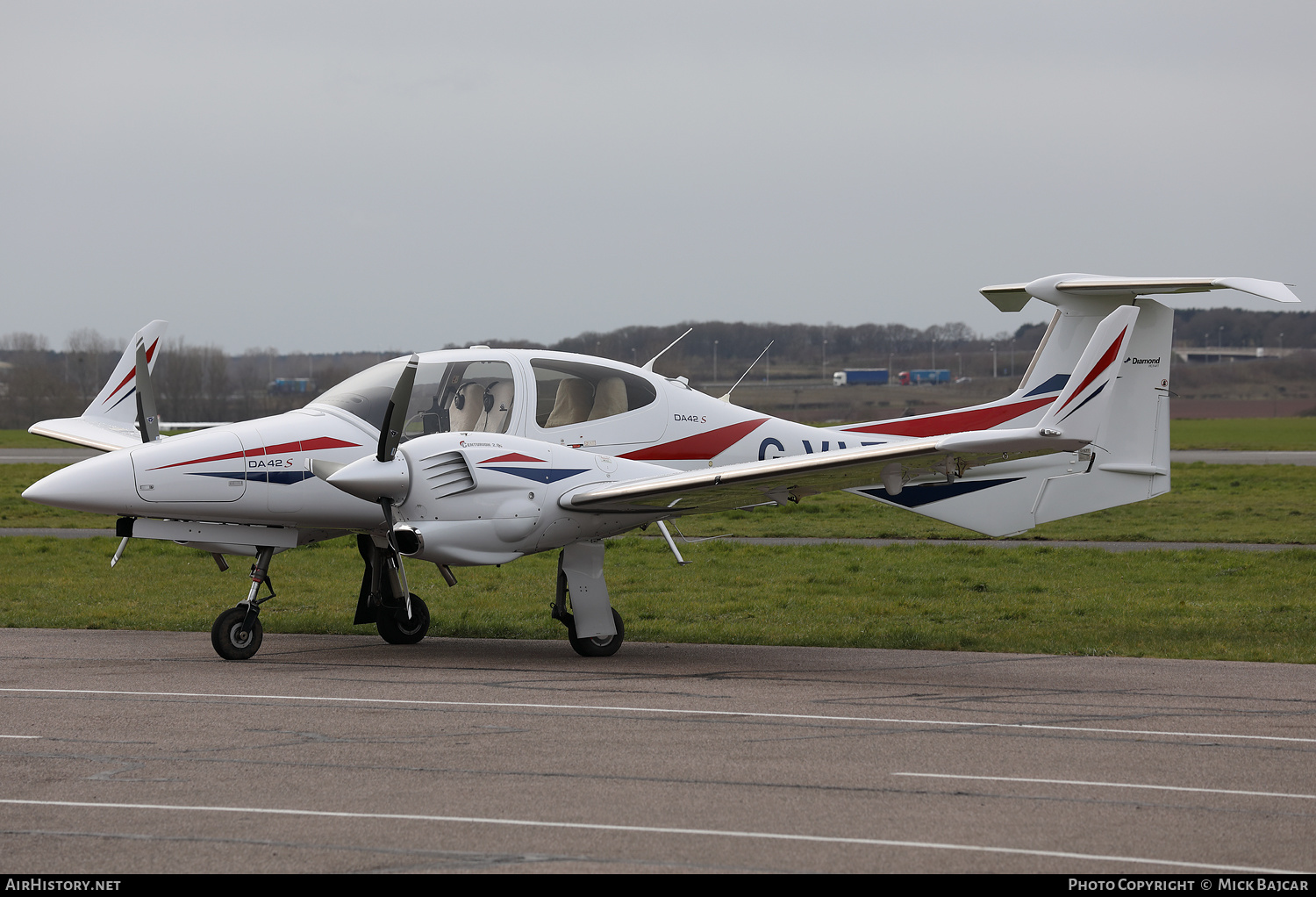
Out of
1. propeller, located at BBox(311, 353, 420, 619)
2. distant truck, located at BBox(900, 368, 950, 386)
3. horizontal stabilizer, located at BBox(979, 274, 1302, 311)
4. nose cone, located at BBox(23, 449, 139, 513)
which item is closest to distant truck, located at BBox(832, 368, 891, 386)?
distant truck, located at BBox(900, 368, 950, 386)

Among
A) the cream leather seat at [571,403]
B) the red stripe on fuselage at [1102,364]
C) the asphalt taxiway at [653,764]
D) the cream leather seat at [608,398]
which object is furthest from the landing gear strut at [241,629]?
the red stripe on fuselage at [1102,364]

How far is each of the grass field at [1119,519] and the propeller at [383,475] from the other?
13176 mm

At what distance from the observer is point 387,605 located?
41.5 ft

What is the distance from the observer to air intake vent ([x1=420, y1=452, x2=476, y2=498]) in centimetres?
1062

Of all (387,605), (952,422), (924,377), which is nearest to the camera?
(387,605)

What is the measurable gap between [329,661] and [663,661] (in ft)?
9.96

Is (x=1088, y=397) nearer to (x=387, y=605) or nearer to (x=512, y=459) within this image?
(x=512, y=459)

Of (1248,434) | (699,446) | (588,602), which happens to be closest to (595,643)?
(588,602)

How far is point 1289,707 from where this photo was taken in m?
9.12

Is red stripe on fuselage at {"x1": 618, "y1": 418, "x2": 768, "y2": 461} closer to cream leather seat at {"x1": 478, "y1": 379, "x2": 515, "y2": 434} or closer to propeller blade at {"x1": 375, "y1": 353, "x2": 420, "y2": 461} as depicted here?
cream leather seat at {"x1": 478, "y1": 379, "x2": 515, "y2": 434}

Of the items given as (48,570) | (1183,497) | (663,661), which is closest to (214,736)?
(663,661)

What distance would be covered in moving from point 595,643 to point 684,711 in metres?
2.73

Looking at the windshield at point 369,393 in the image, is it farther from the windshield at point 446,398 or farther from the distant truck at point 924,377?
the distant truck at point 924,377

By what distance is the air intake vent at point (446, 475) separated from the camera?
10.6 m
